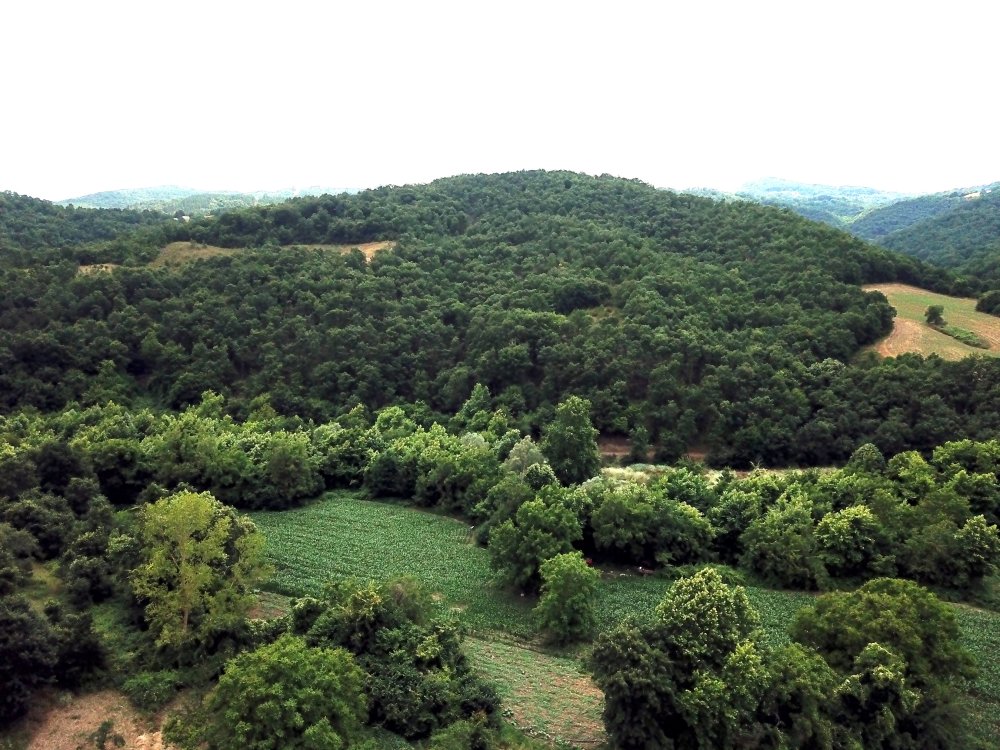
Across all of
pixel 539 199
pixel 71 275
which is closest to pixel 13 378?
pixel 71 275

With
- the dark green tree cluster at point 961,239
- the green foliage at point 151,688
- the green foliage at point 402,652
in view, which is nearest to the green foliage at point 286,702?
the green foliage at point 402,652

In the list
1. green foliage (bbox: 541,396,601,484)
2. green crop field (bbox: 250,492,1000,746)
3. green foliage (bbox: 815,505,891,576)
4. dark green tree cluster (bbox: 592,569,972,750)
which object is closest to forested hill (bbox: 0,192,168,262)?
green crop field (bbox: 250,492,1000,746)

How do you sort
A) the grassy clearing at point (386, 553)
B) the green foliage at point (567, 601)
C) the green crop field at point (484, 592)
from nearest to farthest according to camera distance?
1. the green crop field at point (484, 592)
2. the green foliage at point (567, 601)
3. the grassy clearing at point (386, 553)

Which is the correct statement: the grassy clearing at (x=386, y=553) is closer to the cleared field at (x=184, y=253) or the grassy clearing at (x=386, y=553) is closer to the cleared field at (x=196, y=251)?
the cleared field at (x=196, y=251)

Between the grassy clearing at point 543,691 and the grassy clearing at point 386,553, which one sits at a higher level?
the grassy clearing at point 543,691

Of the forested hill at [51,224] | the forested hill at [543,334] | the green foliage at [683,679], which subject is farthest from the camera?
the forested hill at [51,224]

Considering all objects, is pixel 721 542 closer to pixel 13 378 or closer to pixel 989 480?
pixel 989 480

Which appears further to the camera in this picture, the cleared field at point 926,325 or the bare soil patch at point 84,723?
the cleared field at point 926,325
